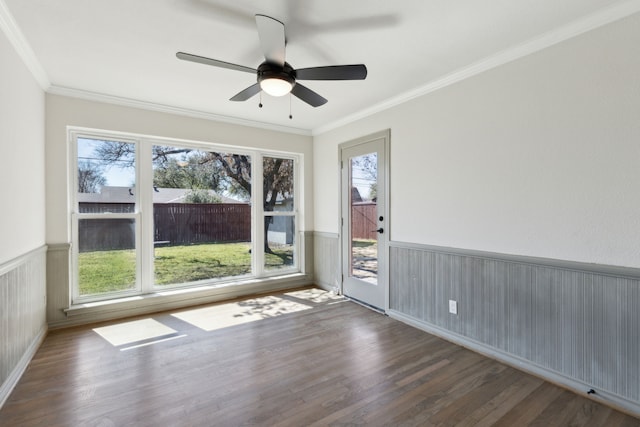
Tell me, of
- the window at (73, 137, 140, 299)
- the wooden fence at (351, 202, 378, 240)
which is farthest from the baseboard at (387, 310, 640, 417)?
the window at (73, 137, 140, 299)

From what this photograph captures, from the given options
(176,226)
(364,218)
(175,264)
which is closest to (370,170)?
(364,218)

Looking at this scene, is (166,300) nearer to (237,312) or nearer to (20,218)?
(237,312)

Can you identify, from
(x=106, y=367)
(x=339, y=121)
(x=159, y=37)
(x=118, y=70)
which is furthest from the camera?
(x=339, y=121)

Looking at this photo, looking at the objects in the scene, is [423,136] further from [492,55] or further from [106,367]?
[106,367]

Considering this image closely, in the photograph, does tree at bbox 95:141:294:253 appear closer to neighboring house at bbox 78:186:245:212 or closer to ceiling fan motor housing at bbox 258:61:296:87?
neighboring house at bbox 78:186:245:212

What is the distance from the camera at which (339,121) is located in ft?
14.3

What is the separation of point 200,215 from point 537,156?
3.83 meters

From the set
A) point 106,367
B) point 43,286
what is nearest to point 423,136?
point 106,367

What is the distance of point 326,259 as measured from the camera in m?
4.77

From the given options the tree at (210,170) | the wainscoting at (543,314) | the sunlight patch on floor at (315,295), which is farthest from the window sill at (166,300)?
the wainscoting at (543,314)

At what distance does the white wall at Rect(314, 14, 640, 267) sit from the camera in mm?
1988

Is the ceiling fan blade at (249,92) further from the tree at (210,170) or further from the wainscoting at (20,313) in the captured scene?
the wainscoting at (20,313)

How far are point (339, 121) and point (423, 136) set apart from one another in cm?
147

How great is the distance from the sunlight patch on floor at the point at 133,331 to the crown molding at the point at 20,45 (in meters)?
2.51
